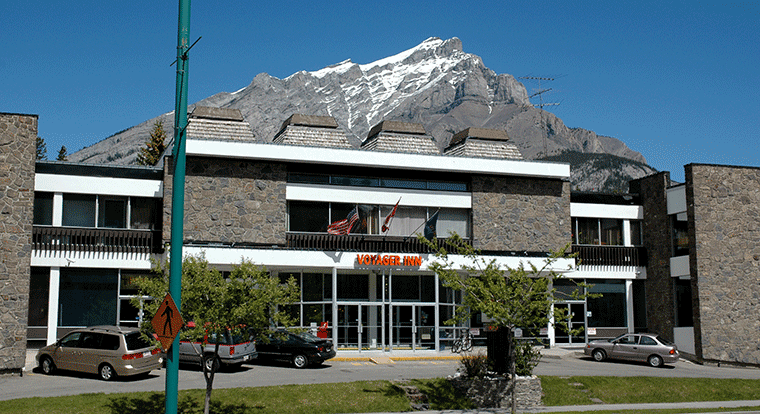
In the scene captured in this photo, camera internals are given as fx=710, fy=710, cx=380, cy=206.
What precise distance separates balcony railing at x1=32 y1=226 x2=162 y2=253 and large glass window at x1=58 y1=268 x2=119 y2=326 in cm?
111

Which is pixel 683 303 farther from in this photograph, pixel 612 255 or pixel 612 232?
pixel 612 232

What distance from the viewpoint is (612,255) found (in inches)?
1451

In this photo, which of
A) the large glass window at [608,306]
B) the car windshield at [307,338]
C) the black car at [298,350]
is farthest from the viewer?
the large glass window at [608,306]

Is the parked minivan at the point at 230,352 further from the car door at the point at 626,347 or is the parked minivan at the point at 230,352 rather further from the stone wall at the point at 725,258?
the stone wall at the point at 725,258

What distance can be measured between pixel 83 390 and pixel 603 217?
88.6ft

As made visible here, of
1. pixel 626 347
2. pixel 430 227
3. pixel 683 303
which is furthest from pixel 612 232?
pixel 430 227

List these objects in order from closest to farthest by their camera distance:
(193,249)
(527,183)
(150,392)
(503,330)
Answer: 1. (150,392)
2. (503,330)
3. (193,249)
4. (527,183)

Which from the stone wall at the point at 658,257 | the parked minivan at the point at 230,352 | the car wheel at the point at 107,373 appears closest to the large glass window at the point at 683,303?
the stone wall at the point at 658,257

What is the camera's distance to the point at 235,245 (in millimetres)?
29984

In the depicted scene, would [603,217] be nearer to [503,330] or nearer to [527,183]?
[527,183]

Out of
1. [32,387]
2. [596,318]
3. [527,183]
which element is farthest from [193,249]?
[596,318]

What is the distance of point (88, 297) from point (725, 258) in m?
28.6

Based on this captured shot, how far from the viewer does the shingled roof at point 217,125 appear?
106 feet

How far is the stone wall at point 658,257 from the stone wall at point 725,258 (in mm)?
2449
